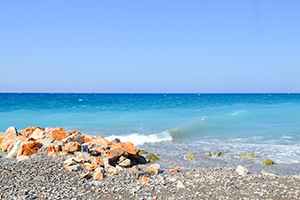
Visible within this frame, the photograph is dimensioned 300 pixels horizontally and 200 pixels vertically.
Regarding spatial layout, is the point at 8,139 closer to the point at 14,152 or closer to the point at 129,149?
the point at 14,152

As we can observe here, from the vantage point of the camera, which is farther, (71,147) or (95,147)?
(95,147)

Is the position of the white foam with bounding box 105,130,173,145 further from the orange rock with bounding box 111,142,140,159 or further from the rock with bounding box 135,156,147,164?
the orange rock with bounding box 111,142,140,159

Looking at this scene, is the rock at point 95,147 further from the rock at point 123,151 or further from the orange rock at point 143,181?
the orange rock at point 143,181

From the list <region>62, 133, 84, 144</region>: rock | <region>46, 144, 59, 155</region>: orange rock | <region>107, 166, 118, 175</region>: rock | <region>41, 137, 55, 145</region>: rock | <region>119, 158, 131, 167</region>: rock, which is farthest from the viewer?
<region>41, 137, 55, 145</region>: rock

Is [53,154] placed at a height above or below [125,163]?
above

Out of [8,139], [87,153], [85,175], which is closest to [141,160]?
[87,153]

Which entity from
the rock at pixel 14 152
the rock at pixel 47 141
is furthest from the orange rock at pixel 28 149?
the rock at pixel 47 141

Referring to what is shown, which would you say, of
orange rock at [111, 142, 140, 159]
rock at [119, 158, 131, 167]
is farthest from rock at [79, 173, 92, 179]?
orange rock at [111, 142, 140, 159]

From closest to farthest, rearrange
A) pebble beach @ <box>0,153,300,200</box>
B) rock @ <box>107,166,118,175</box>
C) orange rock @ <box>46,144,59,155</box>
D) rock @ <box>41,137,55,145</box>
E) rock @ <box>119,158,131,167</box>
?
pebble beach @ <box>0,153,300,200</box>, rock @ <box>107,166,118,175</box>, rock @ <box>119,158,131,167</box>, orange rock @ <box>46,144,59,155</box>, rock @ <box>41,137,55,145</box>

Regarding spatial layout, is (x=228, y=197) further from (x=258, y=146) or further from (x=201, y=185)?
(x=258, y=146)

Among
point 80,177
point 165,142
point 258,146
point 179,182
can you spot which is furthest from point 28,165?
point 258,146

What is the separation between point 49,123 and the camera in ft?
74.3

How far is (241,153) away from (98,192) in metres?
7.85

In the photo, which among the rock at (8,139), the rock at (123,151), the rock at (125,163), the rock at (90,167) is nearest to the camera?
the rock at (90,167)
